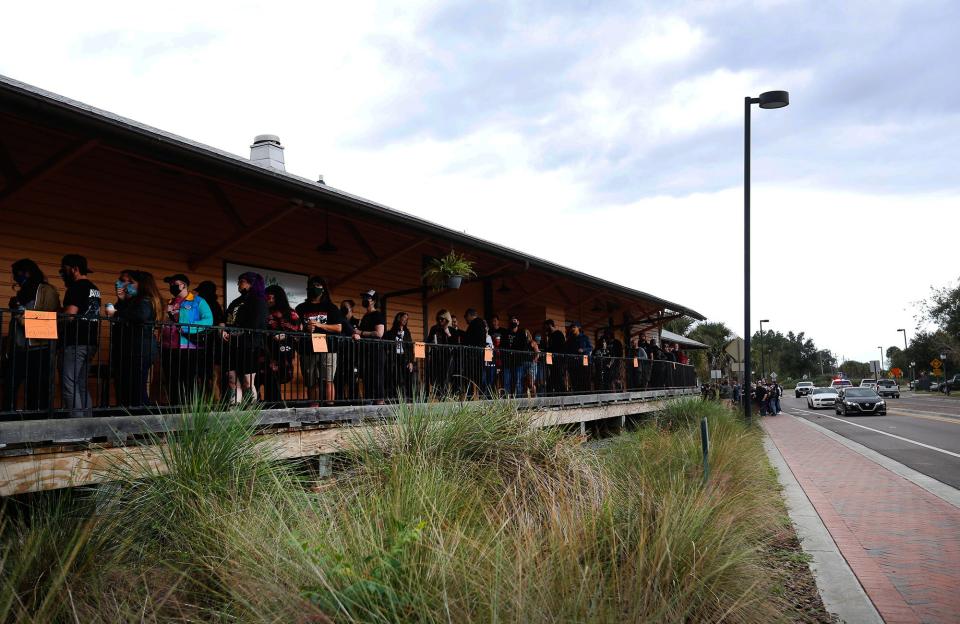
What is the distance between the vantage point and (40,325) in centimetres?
523

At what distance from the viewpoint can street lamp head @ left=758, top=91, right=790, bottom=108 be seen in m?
15.5

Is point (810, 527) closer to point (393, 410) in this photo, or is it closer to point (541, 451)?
point (541, 451)

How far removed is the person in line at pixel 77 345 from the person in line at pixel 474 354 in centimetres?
477

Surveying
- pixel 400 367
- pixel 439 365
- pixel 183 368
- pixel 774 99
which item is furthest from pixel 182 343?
pixel 774 99

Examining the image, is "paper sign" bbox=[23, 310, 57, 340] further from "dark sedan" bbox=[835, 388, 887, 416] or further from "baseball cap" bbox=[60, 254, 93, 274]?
"dark sedan" bbox=[835, 388, 887, 416]

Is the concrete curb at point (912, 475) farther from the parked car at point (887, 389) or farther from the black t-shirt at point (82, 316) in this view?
the parked car at point (887, 389)

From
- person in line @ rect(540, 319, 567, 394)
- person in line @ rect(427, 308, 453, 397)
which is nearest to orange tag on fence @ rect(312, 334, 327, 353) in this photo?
person in line @ rect(427, 308, 453, 397)

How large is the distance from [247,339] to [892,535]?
649 cm

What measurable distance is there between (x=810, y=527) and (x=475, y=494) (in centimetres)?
444

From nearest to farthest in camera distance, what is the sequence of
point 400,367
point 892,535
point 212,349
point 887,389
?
1. point 212,349
2. point 892,535
3. point 400,367
4. point 887,389

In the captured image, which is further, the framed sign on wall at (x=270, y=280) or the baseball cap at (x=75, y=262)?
the framed sign on wall at (x=270, y=280)

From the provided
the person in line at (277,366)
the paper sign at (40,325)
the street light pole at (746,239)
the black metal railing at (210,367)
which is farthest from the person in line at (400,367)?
the street light pole at (746,239)

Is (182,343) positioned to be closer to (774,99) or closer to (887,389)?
(774,99)

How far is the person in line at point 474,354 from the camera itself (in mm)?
10461
